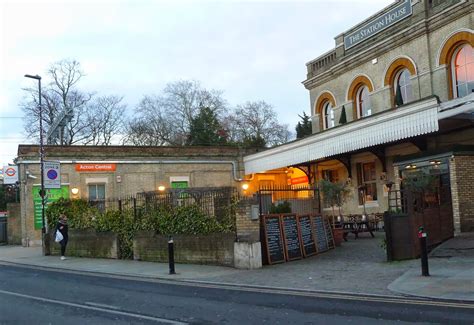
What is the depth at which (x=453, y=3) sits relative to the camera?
76.5ft

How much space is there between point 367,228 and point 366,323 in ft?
45.1

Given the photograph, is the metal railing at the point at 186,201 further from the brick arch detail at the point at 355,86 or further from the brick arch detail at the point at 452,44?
the brick arch detail at the point at 355,86

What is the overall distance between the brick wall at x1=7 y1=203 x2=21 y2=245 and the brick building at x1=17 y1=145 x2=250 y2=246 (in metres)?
1.77

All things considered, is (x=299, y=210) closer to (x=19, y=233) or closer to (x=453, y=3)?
(x=453, y=3)

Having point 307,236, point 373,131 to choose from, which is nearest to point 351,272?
point 307,236

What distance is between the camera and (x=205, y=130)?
61.5m

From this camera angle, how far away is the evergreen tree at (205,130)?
201 feet

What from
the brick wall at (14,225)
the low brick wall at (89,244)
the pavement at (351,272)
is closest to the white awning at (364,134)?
the pavement at (351,272)

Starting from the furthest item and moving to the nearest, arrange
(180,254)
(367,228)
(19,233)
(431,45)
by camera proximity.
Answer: (19,233) < (431,45) < (367,228) < (180,254)

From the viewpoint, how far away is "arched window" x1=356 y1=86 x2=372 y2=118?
29.6m

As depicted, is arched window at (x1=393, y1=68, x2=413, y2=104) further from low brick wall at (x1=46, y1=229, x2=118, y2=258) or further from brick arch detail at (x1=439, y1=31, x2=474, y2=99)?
low brick wall at (x1=46, y1=229, x2=118, y2=258)

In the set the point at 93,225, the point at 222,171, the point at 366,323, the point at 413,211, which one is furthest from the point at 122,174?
the point at 366,323

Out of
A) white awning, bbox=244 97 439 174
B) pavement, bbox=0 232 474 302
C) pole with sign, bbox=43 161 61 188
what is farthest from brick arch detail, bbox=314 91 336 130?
pole with sign, bbox=43 161 61 188

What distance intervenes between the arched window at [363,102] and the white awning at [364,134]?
4263 millimetres
